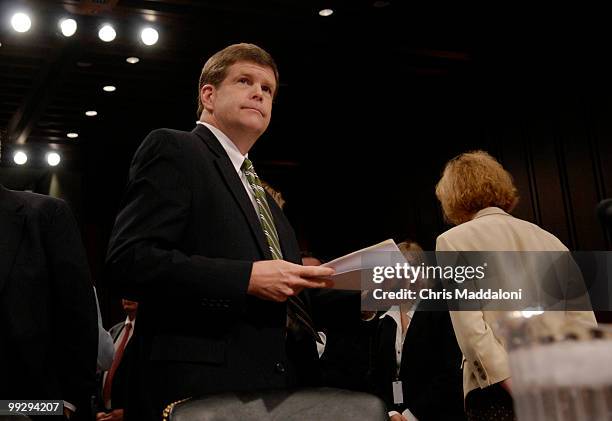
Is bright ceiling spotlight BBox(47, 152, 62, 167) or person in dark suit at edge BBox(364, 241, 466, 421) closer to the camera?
person in dark suit at edge BBox(364, 241, 466, 421)

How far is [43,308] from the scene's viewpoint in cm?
189

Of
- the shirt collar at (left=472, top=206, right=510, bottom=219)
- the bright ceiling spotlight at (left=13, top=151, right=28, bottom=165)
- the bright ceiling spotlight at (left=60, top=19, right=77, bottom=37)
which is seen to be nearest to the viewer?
the shirt collar at (left=472, top=206, right=510, bottom=219)

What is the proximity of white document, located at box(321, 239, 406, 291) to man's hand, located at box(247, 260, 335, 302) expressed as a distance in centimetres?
2

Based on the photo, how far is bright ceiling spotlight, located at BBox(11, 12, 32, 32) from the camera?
5027 millimetres

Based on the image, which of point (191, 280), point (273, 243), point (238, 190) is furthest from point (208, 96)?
point (191, 280)

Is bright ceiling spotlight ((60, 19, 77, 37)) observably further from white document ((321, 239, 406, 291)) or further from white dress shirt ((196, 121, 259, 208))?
white document ((321, 239, 406, 291))

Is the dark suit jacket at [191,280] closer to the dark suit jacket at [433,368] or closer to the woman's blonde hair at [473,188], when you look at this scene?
the woman's blonde hair at [473,188]

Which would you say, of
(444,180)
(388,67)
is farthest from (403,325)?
(388,67)

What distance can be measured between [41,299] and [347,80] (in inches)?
198

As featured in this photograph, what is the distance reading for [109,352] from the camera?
308 cm

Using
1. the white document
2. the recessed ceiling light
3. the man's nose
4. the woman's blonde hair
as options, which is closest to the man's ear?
the man's nose

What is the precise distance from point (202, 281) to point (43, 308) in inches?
26.8

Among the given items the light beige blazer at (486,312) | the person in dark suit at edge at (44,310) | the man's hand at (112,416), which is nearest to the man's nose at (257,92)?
the person in dark suit at edge at (44,310)

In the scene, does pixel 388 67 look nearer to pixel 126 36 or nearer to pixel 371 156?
pixel 371 156
